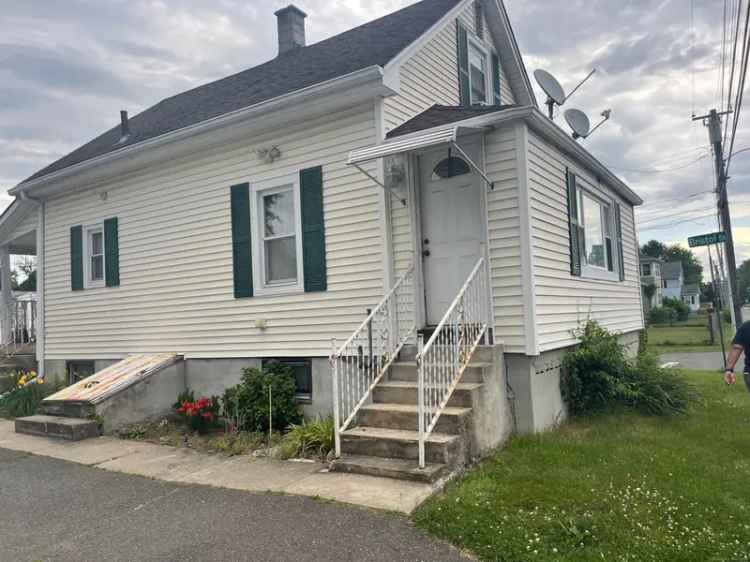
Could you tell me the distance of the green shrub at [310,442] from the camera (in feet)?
19.5

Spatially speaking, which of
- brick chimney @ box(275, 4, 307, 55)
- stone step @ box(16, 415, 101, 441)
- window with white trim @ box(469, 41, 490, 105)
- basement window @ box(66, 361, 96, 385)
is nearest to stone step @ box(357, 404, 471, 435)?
stone step @ box(16, 415, 101, 441)

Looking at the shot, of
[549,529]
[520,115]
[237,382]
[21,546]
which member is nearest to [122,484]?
[21,546]

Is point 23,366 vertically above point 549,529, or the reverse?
point 23,366

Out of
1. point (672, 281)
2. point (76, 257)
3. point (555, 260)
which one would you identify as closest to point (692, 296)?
point (672, 281)

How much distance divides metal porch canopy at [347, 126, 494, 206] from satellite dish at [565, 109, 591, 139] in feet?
10.9

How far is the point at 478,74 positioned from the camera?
402 inches

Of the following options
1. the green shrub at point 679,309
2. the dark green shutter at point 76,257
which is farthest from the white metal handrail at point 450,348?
the green shrub at point 679,309

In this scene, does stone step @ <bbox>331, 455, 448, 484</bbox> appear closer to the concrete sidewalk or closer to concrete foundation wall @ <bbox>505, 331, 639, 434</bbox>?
the concrete sidewalk

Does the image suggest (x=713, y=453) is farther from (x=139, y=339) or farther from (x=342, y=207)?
(x=139, y=339)

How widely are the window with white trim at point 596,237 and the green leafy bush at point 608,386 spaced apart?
137 cm

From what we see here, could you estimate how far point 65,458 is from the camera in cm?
645

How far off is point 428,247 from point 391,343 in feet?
4.13

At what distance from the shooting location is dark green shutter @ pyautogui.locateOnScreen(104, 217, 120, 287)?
9805mm

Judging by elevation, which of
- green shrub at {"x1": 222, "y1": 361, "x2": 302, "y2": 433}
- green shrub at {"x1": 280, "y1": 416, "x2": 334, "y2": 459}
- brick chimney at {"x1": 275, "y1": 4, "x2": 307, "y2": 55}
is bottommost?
green shrub at {"x1": 280, "y1": 416, "x2": 334, "y2": 459}
